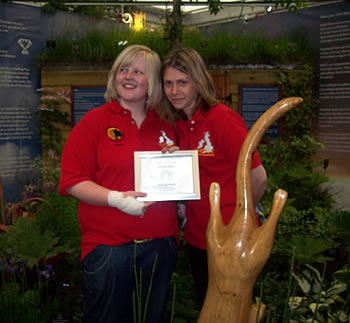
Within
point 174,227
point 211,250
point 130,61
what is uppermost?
point 130,61

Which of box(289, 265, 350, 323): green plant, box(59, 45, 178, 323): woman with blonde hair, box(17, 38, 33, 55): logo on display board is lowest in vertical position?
box(289, 265, 350, 323): green plant

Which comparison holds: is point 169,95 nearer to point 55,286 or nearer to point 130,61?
point 130,61

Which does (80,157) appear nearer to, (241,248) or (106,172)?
(106,172)

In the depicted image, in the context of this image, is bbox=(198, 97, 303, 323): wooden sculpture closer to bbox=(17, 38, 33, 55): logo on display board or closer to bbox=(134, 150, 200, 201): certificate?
bbox=(134, 150, 200, 201): certificate

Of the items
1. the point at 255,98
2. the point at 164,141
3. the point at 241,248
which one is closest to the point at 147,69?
the point at 164,141

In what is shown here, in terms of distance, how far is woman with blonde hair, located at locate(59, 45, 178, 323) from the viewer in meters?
1.62

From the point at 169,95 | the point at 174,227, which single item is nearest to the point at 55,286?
the point at 174,227

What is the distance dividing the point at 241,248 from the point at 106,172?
0.98 metres

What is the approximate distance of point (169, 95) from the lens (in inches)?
74.6

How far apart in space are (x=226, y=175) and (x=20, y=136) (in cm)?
376

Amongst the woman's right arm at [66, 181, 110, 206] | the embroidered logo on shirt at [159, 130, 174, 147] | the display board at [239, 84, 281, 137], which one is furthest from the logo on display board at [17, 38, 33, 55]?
the woman's right arm at [66, 181, 110, 206]

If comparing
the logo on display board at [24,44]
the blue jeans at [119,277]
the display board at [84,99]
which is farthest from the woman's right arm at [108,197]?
the logo on display board at [24,44]

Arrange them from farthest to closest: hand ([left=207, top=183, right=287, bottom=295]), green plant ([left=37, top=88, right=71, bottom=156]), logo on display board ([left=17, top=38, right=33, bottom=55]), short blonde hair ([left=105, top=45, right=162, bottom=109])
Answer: green plant ([left=37, top=88, right=71, bottom=156]), logo on display board ([left=17, top=38, right=33, bottom=55]), short blonde hair ([left=105, top=45, right=162, bottom=109]), hand ([left=207, top=183, right=287, bottom=295])

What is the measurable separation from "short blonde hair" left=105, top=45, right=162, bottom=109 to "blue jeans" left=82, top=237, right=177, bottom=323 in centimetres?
74
